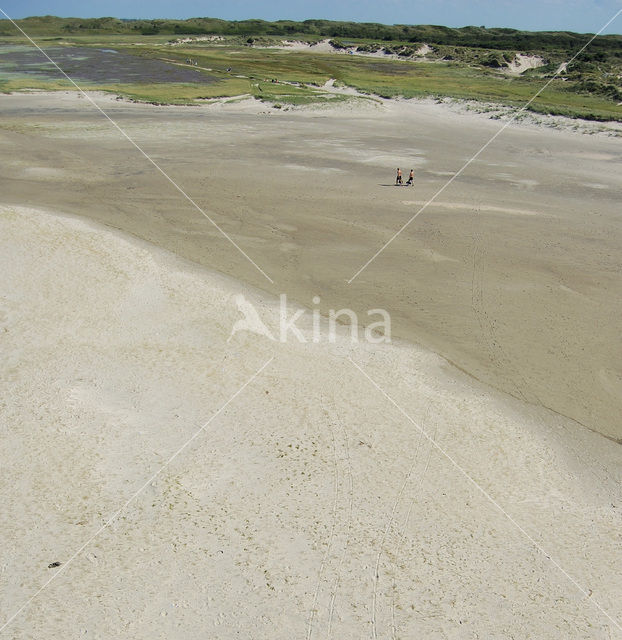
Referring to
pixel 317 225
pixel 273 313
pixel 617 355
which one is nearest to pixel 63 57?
pixel 317 225

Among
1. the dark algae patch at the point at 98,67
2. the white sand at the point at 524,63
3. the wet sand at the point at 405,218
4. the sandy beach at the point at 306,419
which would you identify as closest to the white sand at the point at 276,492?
the sandy beach at the point at 306,419

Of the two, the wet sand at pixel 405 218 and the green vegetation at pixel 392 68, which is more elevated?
the green vegetation at pixel 392 68

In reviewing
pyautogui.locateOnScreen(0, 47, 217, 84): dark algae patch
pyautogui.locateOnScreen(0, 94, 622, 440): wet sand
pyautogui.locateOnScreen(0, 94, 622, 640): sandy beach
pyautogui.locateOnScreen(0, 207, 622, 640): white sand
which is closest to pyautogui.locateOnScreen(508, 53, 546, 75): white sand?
pyautogui.locateOnScreen(0, 47, 217, 84): dark algae patch

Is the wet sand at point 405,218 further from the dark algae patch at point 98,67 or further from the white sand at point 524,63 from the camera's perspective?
the white sand at point 524,63

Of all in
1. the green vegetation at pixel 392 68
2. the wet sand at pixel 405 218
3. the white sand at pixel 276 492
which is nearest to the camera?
the white sand at pixel 276 492

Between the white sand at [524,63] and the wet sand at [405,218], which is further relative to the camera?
the white sand at [524,63]

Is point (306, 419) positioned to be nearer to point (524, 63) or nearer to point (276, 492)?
point (276, 492)

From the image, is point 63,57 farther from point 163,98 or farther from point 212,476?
point 212,476

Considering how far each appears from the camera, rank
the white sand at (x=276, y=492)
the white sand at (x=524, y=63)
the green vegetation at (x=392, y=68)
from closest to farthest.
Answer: the white sand at (x=276, y=492)
the green vegetation at (x=392, y=68)
the white sand at (x=524, y=63)
